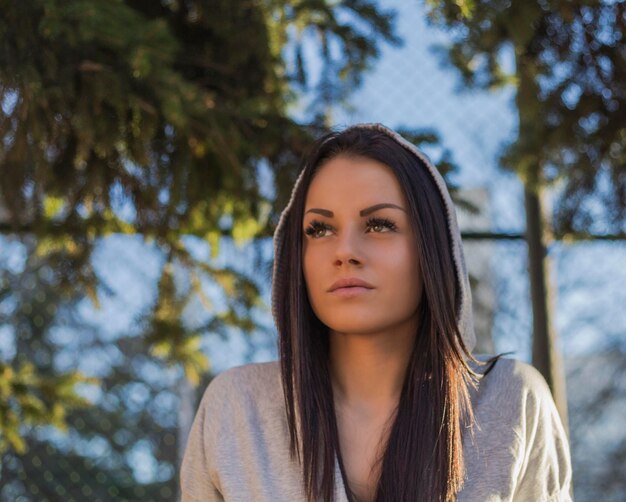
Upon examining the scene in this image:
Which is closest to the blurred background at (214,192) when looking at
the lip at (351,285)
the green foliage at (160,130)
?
the green foliage at (160,130)

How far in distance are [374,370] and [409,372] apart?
0.06 meters

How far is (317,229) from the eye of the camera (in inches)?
66.3

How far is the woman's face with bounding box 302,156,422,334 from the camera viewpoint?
63.4 inches

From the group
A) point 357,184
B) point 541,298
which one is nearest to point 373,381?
point 357,184

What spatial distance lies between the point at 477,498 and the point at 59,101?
1095mm

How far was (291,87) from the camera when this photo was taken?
2.69 meters

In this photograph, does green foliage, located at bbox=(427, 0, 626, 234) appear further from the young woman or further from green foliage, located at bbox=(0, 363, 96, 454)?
green foliage, located at bbox=(0, 363, 96, 454)

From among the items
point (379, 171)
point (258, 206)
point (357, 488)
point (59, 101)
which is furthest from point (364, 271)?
point (258, 206)

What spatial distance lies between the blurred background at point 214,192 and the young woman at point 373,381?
1.50 feet

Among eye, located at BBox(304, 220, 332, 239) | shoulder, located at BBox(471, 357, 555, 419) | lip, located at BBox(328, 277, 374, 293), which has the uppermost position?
eye, located at BBox(304, 220, 332, 239)

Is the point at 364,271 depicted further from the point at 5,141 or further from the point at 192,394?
the point at 192,394

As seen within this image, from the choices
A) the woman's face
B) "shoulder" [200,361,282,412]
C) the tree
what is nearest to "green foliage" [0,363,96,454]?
"shoulder" [200,361,282,412]

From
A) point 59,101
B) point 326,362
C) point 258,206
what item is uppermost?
point 59,101

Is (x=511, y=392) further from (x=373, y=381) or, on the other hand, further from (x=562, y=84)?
(x=562, y=84)
